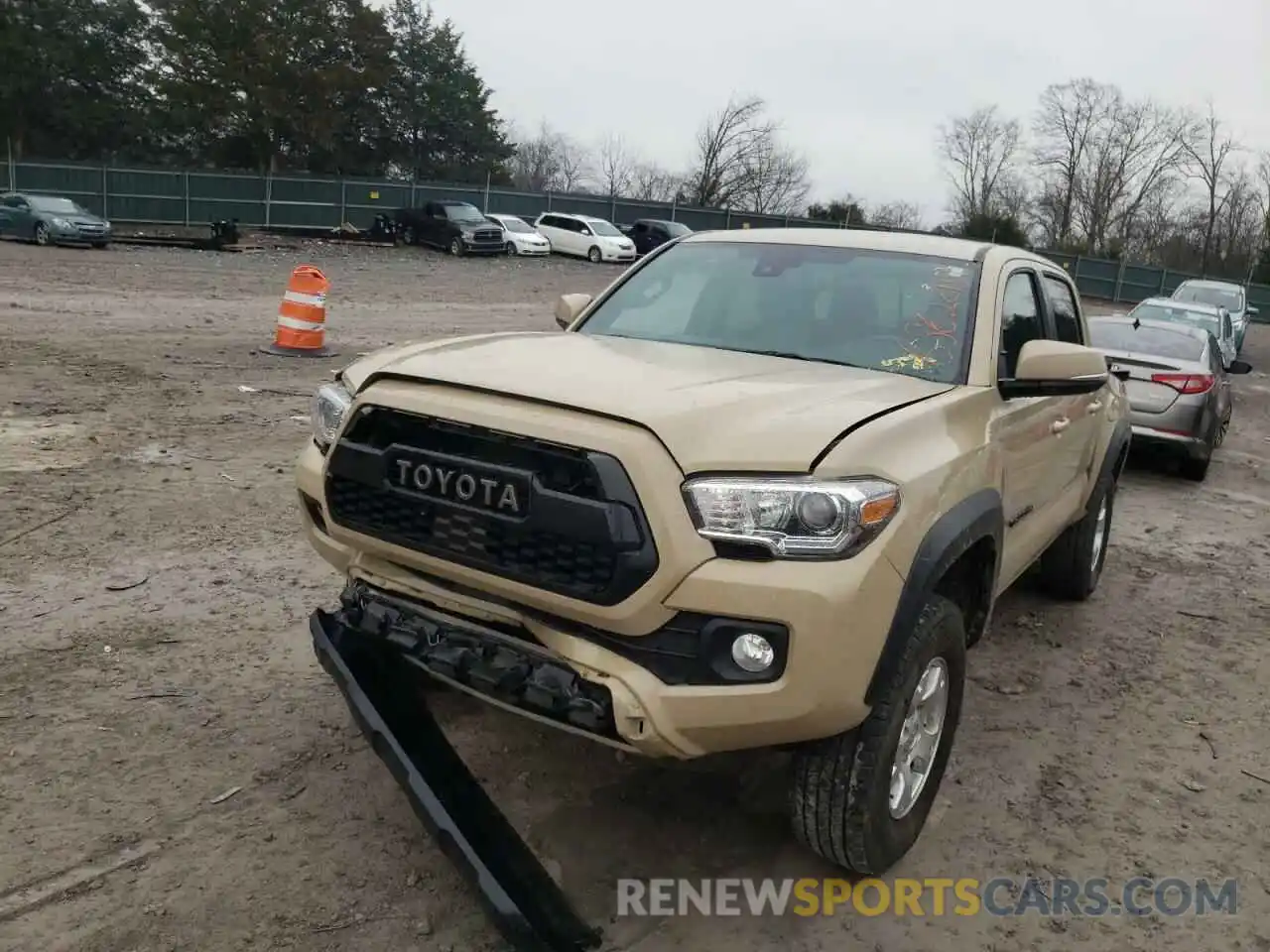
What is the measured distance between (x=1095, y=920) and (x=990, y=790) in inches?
27.4

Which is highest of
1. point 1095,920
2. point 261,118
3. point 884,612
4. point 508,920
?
point 261,118

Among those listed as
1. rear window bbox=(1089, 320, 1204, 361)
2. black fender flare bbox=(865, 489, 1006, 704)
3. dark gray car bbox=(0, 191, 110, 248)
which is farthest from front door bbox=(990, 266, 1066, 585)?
dark gray car bbox=(0, 191, 110, 248)

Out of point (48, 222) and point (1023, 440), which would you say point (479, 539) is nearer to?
point (1023, 440)

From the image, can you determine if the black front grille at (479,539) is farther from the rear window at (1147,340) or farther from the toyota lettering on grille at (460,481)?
the rear window at (1147,340)

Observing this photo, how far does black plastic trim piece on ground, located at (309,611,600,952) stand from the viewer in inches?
101

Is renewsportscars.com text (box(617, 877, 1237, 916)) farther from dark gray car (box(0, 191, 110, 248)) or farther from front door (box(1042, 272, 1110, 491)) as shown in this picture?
dark gray car (box(0, 191, 110, 248))

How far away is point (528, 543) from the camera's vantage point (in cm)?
269

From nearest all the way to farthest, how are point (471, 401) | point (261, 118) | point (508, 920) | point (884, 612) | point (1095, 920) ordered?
point (508, 920) → point (884, 612) → point (471, 401) → point (1095, 920) → point (261, 118)

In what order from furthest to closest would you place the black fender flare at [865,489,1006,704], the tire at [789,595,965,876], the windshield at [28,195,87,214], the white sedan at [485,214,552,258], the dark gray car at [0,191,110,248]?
the white sedan at [485,214,552,258]
the windshield at [28,195,87,214]
the dark gray car at [0,191,110,248]
the tire at [789,595,965,876]
the black fender flare at [865,489,1006,704]

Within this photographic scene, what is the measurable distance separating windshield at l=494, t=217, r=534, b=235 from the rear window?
26105mm

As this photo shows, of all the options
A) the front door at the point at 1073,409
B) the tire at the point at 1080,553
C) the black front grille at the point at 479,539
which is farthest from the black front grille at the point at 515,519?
the tire at the point at 1080,553

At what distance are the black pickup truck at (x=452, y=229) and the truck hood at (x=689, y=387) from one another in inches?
1160

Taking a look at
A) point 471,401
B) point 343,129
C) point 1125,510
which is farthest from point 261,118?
point 471,401

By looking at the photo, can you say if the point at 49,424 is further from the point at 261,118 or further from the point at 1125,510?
the point at 261,118
